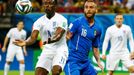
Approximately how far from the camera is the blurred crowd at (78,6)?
2386 centimetres

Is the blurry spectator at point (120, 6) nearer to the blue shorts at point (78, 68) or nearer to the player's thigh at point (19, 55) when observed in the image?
the player's thigh at point (19, 55)

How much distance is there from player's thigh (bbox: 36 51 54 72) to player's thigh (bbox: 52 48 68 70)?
0.09 metres

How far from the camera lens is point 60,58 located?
10977 mm

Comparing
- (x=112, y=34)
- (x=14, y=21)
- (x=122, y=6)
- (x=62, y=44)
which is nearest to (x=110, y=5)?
(x=122, y=6)

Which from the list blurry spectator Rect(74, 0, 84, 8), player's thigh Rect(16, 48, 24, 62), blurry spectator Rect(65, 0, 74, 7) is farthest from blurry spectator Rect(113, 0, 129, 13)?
player's thigh Rect(16, 48, 24, 62)

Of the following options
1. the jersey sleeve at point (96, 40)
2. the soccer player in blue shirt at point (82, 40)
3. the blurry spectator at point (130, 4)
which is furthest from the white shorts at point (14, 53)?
the soccer player in blue shirt at point (82, 40)

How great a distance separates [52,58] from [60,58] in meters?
0.18

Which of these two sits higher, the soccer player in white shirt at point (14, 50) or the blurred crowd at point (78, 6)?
the blurred crowd at point (78, 6)

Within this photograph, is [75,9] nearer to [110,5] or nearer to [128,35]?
[110,5]

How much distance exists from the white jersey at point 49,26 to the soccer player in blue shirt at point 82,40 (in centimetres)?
52

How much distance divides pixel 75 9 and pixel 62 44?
1298cm

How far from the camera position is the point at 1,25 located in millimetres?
23438

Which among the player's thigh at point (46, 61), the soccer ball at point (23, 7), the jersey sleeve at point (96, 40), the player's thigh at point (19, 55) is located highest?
the soccer ball at point (23, 7)

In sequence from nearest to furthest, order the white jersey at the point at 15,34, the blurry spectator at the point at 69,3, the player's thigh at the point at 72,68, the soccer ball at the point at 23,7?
1. the player's thigh at the point at 72,68
2. the soccer ball at the point at 23,7
3. the white jersey at the point at 15,34
4. the blurry spectator at the point at 69,3
